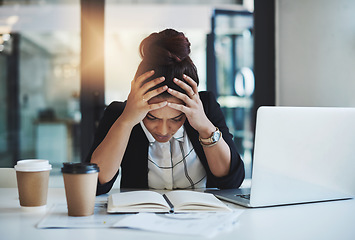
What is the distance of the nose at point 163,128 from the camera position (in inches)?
54.6

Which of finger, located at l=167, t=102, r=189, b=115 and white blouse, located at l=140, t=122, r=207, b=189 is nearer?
finger, located at l=167, t=102, r=189, b=115

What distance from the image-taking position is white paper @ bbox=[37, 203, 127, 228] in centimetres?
88

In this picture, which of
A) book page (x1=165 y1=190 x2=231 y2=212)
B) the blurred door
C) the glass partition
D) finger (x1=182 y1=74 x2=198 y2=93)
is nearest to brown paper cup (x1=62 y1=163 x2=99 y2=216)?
book page (x1=165 y1=190 x2=231 y2=212)

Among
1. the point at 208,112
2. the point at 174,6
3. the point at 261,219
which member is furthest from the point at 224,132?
the point at 174,6

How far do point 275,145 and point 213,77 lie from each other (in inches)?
117

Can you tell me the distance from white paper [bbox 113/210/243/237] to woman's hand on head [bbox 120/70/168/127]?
446mm

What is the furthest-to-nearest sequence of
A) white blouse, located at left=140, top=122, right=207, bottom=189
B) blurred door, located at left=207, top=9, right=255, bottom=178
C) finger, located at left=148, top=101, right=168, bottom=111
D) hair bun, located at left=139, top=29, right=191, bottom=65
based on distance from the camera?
blurred door, located at left=207, top=9, right=255, bottom=178
white blouse, located at left=140, top=122, right=207, bottom=189
hair bun, located at left=139, top=29, right=191, bottom=65
finger, located at left=148, top=101, right=168, bottom=111

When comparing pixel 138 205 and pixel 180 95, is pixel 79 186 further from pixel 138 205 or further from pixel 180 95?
pixel 180 95

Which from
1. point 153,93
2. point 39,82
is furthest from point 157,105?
point 39,82

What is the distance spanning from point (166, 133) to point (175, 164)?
16 centimetres

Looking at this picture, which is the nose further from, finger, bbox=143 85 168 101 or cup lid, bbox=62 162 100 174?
cup lid, bbox=62 162 100 174

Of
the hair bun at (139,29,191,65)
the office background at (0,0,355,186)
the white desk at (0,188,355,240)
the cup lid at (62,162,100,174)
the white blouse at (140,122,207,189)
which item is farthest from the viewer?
the office background at (0,0,355,186)

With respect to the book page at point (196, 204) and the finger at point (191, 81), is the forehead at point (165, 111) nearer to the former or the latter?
the finger at point (191, 81)

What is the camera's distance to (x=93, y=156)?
1392 mm
